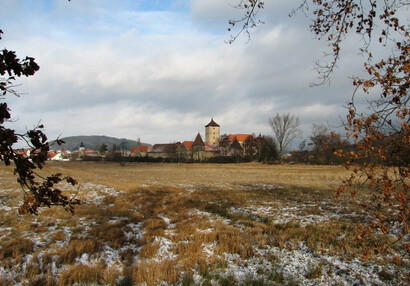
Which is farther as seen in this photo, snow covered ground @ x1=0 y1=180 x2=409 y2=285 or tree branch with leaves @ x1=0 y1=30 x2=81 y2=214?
snow covered ground @ x1=0 y1=180 x2=409 y2=285

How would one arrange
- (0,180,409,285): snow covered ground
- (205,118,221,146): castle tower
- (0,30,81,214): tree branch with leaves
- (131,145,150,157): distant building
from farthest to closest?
(205,118,221,146): castle tower, (131,145,150,157): distant building, (0,180,409,285): snow covered ground, (0,30,81,214): tree branch with leaves

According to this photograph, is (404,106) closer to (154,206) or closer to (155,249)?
(155,249)

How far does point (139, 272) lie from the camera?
6004 millimetres

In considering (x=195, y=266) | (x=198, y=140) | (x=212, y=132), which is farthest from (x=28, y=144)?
(x=212, y=132)

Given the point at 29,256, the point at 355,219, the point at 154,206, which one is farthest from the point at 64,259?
the point at 355,219

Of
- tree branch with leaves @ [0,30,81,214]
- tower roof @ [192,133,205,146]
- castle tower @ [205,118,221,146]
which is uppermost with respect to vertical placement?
castle tower @ [205,118,221,146]

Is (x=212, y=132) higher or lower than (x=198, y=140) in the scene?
higher

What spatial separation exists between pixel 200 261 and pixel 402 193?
4.59 m

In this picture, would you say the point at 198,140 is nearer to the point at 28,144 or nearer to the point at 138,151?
the point at 138,151

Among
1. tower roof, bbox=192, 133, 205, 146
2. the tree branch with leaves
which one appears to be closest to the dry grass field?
the tree branch with leaves

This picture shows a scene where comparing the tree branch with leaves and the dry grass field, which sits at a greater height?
the tree branch with leaves

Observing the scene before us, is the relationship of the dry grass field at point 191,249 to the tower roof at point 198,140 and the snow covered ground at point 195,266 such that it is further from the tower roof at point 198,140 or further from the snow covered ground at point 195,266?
the tower roof at point 198,140

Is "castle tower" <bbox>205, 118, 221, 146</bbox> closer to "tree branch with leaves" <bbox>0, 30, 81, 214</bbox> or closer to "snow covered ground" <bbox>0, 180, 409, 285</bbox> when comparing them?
"snow covered ground" <bbox>0, 180, 409, 285</bbox>

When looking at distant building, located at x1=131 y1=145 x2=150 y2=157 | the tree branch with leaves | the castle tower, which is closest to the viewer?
the tree branch with leaves
